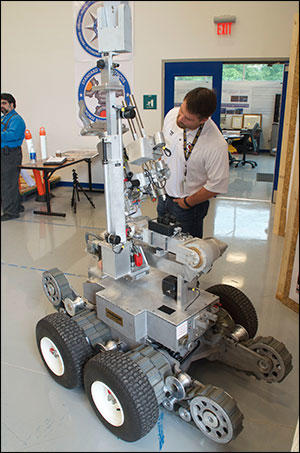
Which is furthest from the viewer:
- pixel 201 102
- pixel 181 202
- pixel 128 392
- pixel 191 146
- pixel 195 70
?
pixel 195 70

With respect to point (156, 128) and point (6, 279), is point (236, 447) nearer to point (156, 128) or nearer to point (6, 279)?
point (6, 279)

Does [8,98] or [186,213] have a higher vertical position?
[8,98]

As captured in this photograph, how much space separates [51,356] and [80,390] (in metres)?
0.24

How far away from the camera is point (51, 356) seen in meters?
2.03

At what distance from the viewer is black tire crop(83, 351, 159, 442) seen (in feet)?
4.99

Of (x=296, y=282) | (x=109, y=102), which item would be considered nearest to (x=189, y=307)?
(x=109, y=102)

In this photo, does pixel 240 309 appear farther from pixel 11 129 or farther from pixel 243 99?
pixel 243 99

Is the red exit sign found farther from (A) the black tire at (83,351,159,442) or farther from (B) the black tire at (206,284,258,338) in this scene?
(A) the black tire at (83,351,159,442)

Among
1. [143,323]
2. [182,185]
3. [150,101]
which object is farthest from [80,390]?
[150,101]

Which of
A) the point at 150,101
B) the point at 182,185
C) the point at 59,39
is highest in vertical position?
the point at 150,101

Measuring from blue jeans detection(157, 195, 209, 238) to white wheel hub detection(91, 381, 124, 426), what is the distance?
129 centimetres

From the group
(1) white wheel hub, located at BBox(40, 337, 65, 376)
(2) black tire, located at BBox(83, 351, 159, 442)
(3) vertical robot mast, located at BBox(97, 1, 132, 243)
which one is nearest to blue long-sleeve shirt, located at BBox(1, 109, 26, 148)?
(3) vertical robot mast, located at BBox(97, 1, 132, 243)

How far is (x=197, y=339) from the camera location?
1.94 meters

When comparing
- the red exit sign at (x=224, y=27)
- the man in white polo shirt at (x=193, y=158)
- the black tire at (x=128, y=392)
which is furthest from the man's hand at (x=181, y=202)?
the red exit sign at (x=224, y=27)
